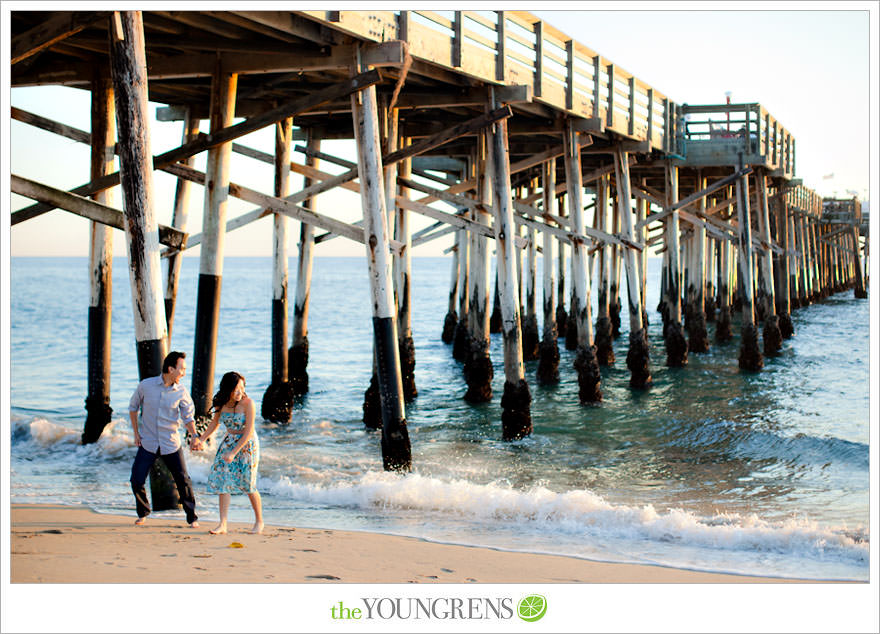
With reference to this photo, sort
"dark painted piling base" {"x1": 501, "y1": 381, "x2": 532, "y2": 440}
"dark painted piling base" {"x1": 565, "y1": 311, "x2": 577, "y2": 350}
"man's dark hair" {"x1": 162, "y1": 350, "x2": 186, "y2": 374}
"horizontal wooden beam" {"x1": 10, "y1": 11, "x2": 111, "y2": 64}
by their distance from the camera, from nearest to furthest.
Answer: "man's dark hair" {"x1": 162, "y1": 350, "x2": 186, "y2": 374}, "horizontal wooden beam" {"x1": 10, "y1": 11, "x2": 111, "y2": 64}, "dark painted piling base" {"x1": 501, "y1": 381, "x2": 532, "y2": 440}, "dark painted piling base" {"x1": 565, "y1": 311, "x2": 577, "y2": 350}

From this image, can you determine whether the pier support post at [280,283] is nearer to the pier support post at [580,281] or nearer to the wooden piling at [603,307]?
the pier support post at [580,281]

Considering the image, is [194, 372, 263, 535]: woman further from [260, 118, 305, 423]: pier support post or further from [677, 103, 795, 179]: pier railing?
[677, 103, 795, 179]: pier railing

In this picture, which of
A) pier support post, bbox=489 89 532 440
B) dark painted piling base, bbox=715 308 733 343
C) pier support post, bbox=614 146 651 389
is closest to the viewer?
pier support post, bbox=489 89 532 440

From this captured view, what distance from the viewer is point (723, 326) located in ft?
77.2

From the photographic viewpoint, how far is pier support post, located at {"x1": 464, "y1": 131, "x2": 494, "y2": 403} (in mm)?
13539

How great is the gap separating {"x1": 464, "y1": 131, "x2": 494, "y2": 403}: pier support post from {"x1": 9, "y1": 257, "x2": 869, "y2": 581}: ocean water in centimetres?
41

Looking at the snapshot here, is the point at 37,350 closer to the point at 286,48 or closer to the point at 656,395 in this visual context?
the point at 656,395

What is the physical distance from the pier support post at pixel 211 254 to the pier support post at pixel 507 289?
3.27m

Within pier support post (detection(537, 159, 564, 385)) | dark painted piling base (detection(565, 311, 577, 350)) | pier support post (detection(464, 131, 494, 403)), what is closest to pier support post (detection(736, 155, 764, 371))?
pier support post (detection(537, 159, 564, 385))

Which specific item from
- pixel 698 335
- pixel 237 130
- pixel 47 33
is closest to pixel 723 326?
pixel 698 335

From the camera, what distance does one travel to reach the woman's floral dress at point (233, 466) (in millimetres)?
5914

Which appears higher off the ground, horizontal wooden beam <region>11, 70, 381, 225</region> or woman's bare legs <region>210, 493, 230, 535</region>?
horizontal wooden beam <region>11, 70, 381, 225</region>

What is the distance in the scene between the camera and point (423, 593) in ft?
17.2

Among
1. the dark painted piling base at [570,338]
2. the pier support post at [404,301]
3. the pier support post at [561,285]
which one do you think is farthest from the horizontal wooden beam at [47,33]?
the dark painted piling base at [570,338]
